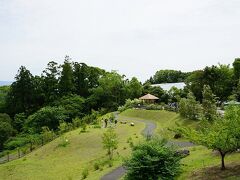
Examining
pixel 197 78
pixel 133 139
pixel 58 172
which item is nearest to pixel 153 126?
pixel 133 139

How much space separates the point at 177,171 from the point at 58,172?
10989 mm

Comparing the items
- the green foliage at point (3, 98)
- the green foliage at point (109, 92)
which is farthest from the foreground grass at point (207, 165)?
the green foliage at point (3, 98)

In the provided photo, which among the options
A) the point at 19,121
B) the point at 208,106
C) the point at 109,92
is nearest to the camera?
the point at 208,106

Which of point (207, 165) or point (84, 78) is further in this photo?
point (84, 78)

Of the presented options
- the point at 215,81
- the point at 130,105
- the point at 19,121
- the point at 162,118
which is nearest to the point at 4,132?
the point at 19,121

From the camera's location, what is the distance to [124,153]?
2716 cm

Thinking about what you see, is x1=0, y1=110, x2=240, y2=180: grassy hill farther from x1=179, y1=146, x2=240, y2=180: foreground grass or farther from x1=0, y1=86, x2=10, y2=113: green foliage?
x1=0, y1=86, x2=10, y2=113: green foliage

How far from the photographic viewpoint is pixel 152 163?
17.3 meters

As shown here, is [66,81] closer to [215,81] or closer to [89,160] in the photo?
[215,81]

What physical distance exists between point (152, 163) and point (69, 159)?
13.5 metres

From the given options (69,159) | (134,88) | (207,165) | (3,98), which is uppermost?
(3,98)

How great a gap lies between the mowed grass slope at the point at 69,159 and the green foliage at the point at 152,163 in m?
4.53

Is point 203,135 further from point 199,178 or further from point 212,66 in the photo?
point 212,66

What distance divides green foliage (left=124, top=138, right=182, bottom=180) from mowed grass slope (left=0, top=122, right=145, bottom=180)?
14.9ft
